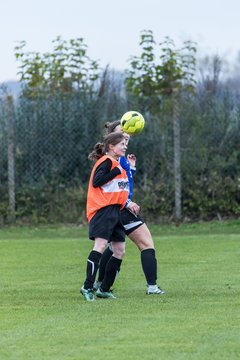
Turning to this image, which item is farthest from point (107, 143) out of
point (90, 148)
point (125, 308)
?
point (90, 148)

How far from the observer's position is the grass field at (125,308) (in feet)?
24.0

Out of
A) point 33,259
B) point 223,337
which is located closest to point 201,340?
point 223,337

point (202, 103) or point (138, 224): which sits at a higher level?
point (202, 103)

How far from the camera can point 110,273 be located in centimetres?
1066

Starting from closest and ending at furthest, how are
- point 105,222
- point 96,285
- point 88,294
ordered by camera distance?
point 88,294 < point 105,222 < point 96,285

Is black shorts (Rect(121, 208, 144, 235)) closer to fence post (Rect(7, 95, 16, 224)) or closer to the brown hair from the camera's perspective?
the brown hair

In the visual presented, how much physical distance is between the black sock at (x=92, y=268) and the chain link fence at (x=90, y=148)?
374 inches

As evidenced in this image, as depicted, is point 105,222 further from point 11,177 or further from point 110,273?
point 11,177

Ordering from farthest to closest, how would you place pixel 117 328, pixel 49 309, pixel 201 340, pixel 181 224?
1. pixel 181 224
2. pixel 49 309
3. pixel 117 328
4. pixel 201 340

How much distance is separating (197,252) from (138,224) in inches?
176

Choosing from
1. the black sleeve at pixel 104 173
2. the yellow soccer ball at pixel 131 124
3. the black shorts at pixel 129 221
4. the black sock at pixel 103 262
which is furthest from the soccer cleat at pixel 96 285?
the yellow soccer ball at pixel 131 124

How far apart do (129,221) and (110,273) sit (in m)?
0.55

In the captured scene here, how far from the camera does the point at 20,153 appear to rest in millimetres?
20281

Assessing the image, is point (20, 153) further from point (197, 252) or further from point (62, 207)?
point (197, 252)
